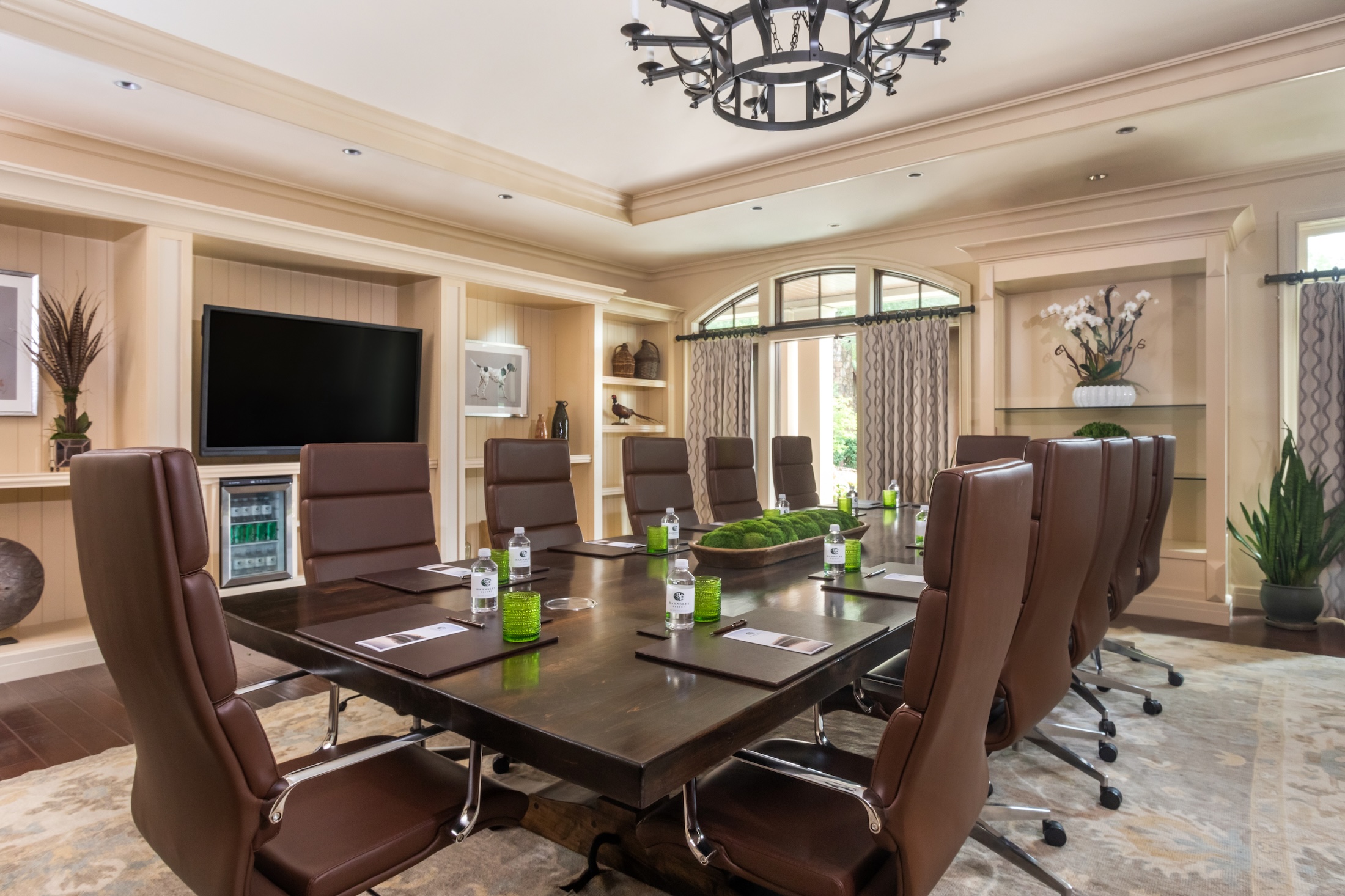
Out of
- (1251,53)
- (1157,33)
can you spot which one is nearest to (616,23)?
(1157,33)

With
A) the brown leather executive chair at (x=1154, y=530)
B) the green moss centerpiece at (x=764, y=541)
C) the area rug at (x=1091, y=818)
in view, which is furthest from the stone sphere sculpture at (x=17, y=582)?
the brown leather executive chair at (x=1154, y=530)

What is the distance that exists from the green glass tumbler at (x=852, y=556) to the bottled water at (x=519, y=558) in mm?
934

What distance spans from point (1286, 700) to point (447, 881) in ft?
10.7

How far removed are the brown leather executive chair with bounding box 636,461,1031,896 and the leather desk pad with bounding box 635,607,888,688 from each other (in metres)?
0.15

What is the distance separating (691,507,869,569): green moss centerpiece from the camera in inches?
91.7

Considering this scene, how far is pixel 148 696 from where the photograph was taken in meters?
1.13

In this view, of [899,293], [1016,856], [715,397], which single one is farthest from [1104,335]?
[1016,856]

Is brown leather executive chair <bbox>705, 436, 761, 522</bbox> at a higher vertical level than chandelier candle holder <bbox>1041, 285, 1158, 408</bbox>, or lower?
lower

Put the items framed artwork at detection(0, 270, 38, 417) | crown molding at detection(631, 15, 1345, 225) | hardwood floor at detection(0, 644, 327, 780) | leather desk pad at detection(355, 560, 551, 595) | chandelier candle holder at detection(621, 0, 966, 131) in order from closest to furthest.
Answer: leather desk pad at detection(355, 560, 551, 595)
chandelier candle holder at detection(621, 0, 966, 131)
hardwood floor at detection(0, 644, 327, 780)
crown molding at detection(631, 15, 1345, 225)
framed artwork at detection(0, 270, 38, 417)

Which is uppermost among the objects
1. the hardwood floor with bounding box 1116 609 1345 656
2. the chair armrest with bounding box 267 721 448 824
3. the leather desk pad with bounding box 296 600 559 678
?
the leather desk pad with bounding box 296 600 559 678

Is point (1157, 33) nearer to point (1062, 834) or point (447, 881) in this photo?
Answer: point (1062, 834)

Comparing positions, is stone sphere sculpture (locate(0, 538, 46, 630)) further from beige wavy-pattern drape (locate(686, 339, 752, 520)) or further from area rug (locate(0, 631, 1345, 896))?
beige wavy-pattern drape (locate(686, 339, 752, 520))

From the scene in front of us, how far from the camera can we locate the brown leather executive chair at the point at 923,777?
3.49ft

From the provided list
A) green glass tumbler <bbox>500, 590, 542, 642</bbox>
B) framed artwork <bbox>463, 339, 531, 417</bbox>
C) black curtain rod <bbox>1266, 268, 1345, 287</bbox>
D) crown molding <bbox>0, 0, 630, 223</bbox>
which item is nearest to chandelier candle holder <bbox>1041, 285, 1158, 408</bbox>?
black curtain rod <bbox>1266, 268, 1345, 287</bbox>
